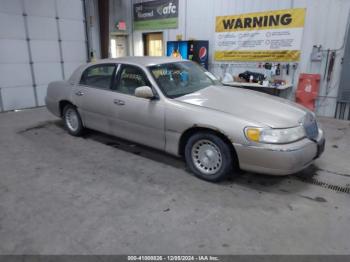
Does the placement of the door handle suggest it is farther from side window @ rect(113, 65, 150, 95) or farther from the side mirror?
the side mirror

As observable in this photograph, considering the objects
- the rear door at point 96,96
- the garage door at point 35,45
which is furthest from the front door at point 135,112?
the garage door at point 35,45

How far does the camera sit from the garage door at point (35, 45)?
23.2ft

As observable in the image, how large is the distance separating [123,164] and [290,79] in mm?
4906

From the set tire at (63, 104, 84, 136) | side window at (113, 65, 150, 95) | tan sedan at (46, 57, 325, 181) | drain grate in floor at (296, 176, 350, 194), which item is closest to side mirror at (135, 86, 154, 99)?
tan sedan at (46, 57, 325, 181)

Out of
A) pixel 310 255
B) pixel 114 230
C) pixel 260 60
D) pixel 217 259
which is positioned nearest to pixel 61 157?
pixel 114 230

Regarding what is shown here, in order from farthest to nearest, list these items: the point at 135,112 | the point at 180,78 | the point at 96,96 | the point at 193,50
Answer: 1. the point at 193,50
2. the point at 96,96
3. the point at 180,78
4. the point at 135,112

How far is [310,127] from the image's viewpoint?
3.10 meters

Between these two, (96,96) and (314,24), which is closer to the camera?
(96,96)

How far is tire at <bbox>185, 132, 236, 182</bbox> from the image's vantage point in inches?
118

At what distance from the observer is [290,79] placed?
660 cm

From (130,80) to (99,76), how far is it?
75 centimetres

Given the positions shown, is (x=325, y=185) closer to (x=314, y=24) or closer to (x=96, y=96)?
(x=96, y=96)

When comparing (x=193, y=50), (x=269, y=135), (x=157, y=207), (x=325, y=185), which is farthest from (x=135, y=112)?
(x=193, y=50)

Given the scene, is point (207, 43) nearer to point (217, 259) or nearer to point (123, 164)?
point (123, 164)
